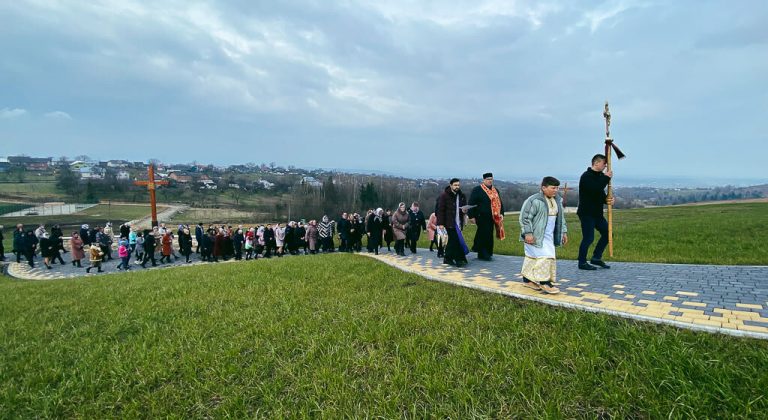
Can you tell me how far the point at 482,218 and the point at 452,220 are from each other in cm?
92

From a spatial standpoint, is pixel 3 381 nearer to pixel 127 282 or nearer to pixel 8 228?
pixel 127 282

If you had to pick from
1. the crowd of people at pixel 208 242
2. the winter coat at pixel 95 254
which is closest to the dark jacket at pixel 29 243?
the crowd of people at pixel 208 242

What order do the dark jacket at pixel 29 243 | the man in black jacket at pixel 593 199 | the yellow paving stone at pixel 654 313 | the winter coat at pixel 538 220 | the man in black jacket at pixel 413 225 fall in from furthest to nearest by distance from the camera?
the dark jacket at pixel 29 243, the man in black jacket at pixel 413 225, the man in black jacket at pixel 593 199, the winter coat at pixel 538 220, the yellow paving stone at pixel 654 313

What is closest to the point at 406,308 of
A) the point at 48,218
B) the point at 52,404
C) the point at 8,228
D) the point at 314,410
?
the point at 314,410

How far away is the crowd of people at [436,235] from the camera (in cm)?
573

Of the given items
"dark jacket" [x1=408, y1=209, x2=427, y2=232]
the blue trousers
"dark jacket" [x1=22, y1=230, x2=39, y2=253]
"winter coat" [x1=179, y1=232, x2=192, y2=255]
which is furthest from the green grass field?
"dark jacket" [x1=22, y1=230, x2=39, y2=253]

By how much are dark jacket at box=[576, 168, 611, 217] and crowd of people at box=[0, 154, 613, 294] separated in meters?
0.02

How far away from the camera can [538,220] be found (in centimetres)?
568

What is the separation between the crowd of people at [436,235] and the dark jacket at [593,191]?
16 mm

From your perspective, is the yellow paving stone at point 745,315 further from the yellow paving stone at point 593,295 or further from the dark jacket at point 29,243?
the dark jacket at point 29,243

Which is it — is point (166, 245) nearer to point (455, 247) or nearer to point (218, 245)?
point (218, 245)

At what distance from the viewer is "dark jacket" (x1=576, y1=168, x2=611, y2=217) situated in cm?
685

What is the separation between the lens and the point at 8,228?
132 ft

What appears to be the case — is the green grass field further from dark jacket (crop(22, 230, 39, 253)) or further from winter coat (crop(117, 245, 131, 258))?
dark jacket (crop(22, 230, 39, 253))
